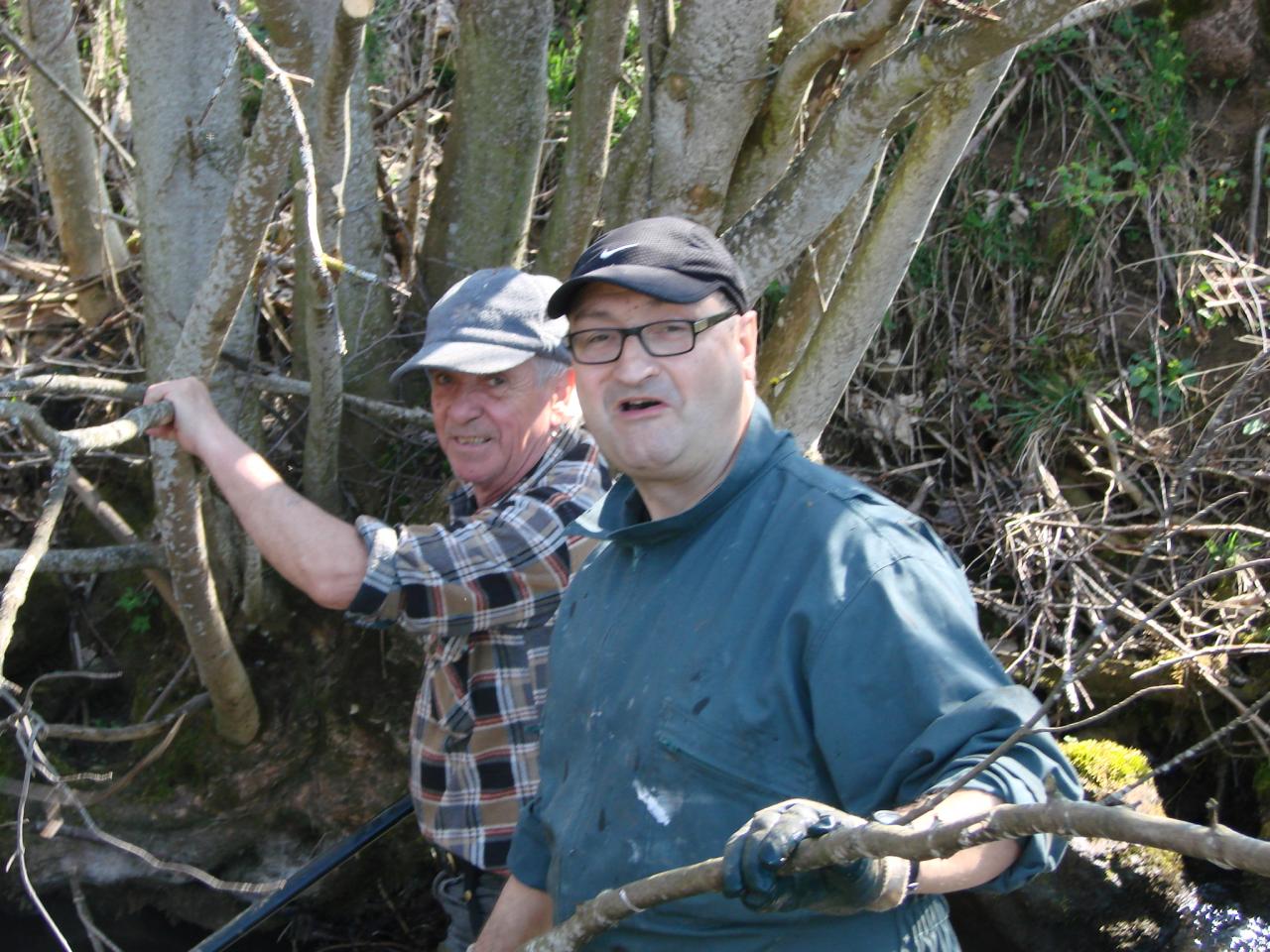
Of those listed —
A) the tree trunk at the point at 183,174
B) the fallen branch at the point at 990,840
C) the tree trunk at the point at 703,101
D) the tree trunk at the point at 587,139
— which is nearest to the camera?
the fallen branch at the point at 990,840

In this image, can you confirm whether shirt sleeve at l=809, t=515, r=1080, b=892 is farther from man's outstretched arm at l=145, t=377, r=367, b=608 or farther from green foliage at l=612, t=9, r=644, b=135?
green foliage at l=612, t=9, r=644, b=135

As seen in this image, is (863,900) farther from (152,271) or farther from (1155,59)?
(1155,59)

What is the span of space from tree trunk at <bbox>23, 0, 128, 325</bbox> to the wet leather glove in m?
3.72

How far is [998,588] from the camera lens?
4980 mm

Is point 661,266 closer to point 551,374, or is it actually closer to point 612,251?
point 612,251

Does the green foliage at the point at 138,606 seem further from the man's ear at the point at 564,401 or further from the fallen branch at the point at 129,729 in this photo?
the man's ear at the point at 564,401

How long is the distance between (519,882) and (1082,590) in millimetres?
2895

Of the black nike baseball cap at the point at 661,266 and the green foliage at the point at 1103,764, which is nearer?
the black nike baseball cap at the point at 661,266

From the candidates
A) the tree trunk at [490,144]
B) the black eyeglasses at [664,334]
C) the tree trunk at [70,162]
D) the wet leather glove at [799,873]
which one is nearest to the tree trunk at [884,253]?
the tree trunk at [490,144]

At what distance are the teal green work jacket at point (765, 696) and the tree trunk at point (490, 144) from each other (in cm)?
219

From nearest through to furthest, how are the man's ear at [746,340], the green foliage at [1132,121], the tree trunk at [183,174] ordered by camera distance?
1. the man's ear at [746,340]
2. the tree trunk at [183,174]
3. the green foliage at [1132,121]

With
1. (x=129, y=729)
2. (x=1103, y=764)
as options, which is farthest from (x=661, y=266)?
(x=1103, y=764)

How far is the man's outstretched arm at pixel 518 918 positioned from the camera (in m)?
2.32

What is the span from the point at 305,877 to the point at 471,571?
137 centimetres
